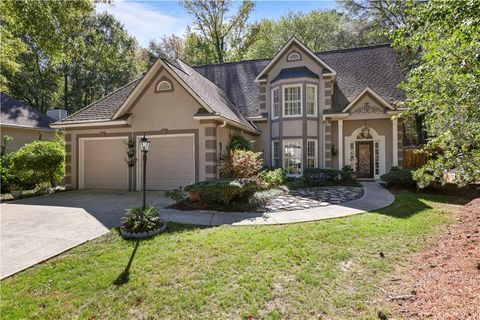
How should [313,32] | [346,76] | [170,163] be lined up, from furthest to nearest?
[313,32]
[346,76]
[170,163]

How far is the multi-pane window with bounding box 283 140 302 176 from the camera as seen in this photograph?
15.2 meters

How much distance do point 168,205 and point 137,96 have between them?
18.8 feet

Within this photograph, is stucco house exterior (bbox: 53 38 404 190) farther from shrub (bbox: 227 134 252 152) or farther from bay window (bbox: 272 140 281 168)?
shrub (bbox: 227 134 252 152)

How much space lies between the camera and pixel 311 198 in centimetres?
998

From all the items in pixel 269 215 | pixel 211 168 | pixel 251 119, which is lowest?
pixel 269 215

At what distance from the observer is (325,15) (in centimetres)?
2884

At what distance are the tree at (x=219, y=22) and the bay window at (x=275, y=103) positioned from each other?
15.6 metres

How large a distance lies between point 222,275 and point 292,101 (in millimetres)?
12278

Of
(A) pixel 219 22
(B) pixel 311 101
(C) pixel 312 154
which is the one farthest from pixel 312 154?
(A) pixel 219 22

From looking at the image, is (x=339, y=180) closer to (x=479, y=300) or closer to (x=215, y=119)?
(x=215, y=119)

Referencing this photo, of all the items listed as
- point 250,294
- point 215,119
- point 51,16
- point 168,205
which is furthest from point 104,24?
point 250,294

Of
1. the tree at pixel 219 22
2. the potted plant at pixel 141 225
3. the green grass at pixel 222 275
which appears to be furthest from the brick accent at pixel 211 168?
the tree at pixel 219 22

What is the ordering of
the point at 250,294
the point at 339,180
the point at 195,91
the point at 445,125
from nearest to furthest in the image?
1. the point at 250,294
2. the point at 445,125
3. the point at 195,91
4. the point at 339,180

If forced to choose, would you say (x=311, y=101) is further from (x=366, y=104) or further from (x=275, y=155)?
(x=275, y=155)
